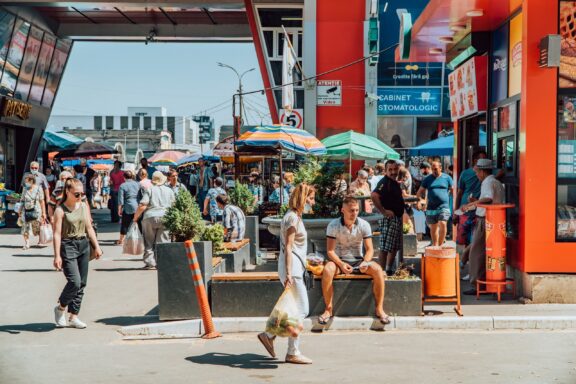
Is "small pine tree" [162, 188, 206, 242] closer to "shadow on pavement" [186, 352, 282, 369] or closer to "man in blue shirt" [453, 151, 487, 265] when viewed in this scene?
"shadow on pavement" [186, 352, 282, 369]

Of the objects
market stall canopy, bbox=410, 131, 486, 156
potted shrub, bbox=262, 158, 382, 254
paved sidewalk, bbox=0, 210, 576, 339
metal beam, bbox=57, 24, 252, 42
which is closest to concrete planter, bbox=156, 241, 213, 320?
paved sidewalk, bbox=0, 210, 576, 339

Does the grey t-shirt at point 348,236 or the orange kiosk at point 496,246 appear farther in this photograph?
the orange kiosk at point 496,246

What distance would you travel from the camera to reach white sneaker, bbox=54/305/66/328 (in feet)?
33.7

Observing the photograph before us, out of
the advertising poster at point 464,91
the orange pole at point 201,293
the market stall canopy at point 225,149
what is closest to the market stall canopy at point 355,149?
the advertising poster at point 464,91

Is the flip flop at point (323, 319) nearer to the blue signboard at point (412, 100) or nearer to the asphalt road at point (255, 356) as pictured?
the asphalt road at point (255, 356)

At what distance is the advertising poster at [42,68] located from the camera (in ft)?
114

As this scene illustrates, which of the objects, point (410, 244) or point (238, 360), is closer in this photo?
point (238, 360)

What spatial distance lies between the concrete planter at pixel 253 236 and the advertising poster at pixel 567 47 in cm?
723

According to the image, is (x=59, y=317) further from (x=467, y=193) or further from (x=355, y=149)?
(x=355, y=149)

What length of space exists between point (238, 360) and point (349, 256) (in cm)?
227

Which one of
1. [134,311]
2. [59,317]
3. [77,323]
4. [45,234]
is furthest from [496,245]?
[45,234]

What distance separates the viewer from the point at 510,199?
1204 cm

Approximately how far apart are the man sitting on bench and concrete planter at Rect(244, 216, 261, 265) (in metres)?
Answer: 6.24

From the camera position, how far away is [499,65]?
12891mm
